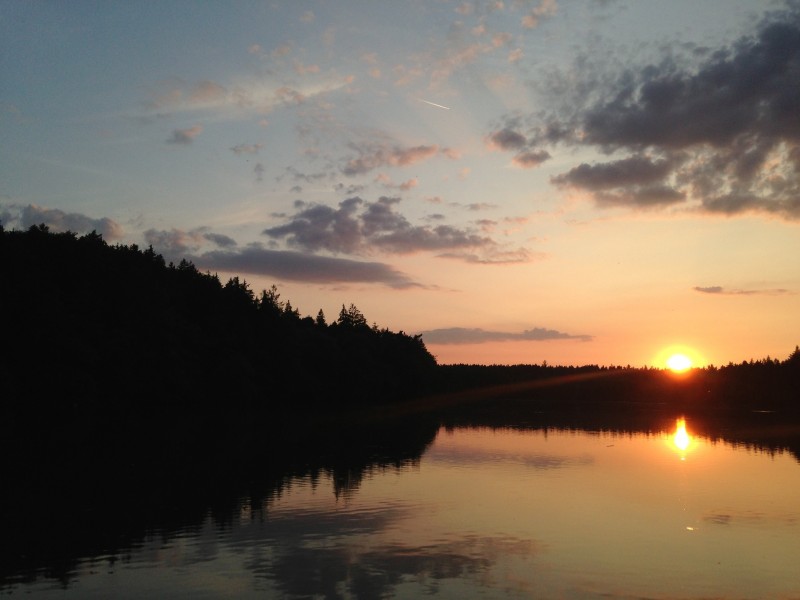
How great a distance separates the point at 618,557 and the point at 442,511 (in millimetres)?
8850

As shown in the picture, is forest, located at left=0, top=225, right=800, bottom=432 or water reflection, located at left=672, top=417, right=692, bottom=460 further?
forest, located at left=0, top=225, right=800, bottom=432

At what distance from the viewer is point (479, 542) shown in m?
24.3

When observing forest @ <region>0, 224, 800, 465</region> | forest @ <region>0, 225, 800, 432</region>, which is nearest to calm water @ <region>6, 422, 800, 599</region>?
forest @ <region>0, 224, 800, 465</region>

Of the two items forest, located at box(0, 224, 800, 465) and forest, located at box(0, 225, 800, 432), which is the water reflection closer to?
forest, located at box(0, 224, 800, 465)

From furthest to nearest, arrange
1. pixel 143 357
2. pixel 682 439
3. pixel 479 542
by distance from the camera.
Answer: pixel 143 357, pixel 682 439, pixel 479 542

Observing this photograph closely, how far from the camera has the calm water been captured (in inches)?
738

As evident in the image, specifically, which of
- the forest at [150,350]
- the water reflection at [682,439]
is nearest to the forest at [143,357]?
the forest at [150,350]

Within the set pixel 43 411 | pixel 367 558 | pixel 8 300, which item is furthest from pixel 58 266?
pixel 367 558

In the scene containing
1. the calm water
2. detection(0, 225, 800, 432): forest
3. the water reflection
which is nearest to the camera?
the calm water

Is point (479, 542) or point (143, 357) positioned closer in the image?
point (479, 542)

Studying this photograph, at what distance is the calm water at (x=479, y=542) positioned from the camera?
18.8 meters

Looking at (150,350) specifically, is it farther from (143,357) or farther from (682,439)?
(682,439)

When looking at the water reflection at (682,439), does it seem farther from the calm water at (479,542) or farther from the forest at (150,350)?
the forest at (150,350)

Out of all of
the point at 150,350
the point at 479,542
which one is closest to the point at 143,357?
the point at 150,350
